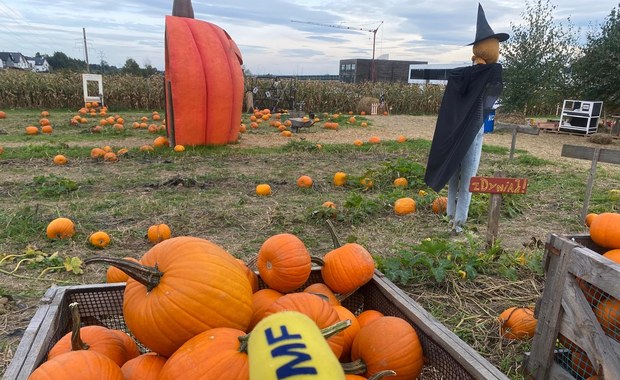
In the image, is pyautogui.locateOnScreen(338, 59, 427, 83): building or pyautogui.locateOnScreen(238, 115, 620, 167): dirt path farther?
pyautogui.locateOnScreen(338, 59, 427, 83): building

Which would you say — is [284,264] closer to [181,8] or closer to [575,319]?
[575,319]

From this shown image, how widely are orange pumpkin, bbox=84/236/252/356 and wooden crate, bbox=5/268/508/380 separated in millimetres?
354

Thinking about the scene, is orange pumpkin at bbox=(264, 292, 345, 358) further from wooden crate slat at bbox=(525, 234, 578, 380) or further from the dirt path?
the dirt path

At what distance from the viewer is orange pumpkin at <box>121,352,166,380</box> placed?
→ 1502 millimetres

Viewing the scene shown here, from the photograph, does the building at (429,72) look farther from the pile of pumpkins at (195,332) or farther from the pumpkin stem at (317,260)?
the pile of pumpkins at (195,332)

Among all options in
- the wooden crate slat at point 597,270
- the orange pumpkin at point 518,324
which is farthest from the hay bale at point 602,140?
the wooden crate slat at point 597,270

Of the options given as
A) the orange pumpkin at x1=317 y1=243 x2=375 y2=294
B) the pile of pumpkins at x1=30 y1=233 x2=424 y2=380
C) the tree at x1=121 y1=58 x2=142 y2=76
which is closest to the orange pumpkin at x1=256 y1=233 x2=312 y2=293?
the orange pumpkin at x1=317 y1=243 x2=375 y2=294

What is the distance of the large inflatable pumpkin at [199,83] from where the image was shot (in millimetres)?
9086

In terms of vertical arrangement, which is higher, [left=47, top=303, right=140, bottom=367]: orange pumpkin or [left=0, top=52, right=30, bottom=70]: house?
[left=0, top=52, right=30, bottom=70]: house

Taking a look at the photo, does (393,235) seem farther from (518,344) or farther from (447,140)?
(518,344)

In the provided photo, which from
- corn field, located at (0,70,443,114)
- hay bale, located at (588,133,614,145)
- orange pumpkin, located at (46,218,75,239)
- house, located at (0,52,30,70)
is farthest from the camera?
house, located at (0,52,30,70)

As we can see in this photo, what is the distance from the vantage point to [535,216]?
581 centimetres

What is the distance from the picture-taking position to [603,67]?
607 inches

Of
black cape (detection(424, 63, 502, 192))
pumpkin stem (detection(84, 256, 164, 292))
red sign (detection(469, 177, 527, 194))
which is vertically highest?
black cape (detection(424, 63, 502, 192))
